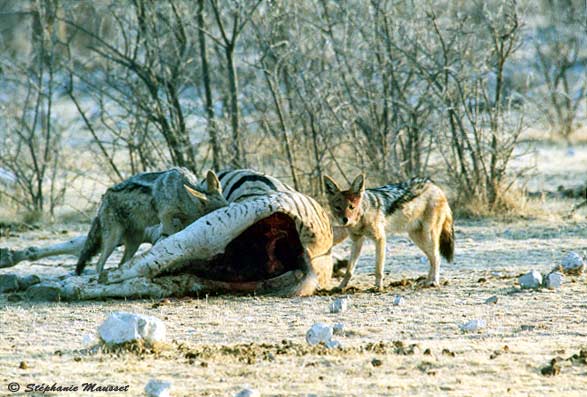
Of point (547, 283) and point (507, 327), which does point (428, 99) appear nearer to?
point (547, 283)

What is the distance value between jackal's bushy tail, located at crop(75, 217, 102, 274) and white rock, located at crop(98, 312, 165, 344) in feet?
11.3

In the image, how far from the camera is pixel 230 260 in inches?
342

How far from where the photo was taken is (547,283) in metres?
8.54

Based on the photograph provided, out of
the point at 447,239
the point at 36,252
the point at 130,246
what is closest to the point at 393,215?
the point at 447,239

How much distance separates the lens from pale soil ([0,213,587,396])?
18.6 feet

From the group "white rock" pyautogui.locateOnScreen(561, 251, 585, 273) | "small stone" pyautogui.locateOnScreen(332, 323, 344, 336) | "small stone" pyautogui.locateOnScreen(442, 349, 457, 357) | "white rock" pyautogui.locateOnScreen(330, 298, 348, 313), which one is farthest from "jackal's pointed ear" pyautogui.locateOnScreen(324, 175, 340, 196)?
"small stone" pyautogui.locateOnScreen(442, 349, 457, 357)

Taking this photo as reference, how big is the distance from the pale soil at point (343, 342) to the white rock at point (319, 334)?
0.10 m

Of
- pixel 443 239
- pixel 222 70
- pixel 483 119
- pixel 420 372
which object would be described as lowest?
pixel 420 372

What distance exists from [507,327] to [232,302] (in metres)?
2.23

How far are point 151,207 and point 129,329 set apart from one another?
Result: 324 cm

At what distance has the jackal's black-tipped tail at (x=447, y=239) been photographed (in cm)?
986

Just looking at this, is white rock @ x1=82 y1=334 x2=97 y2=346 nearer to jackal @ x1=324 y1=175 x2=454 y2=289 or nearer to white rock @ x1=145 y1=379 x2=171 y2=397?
white rock @ x1=145 y1=379 x2=171 y2=397

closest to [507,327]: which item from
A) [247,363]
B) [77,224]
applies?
[247,363]

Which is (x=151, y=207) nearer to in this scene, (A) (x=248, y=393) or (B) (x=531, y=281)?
(B) (x=531, y=281)
